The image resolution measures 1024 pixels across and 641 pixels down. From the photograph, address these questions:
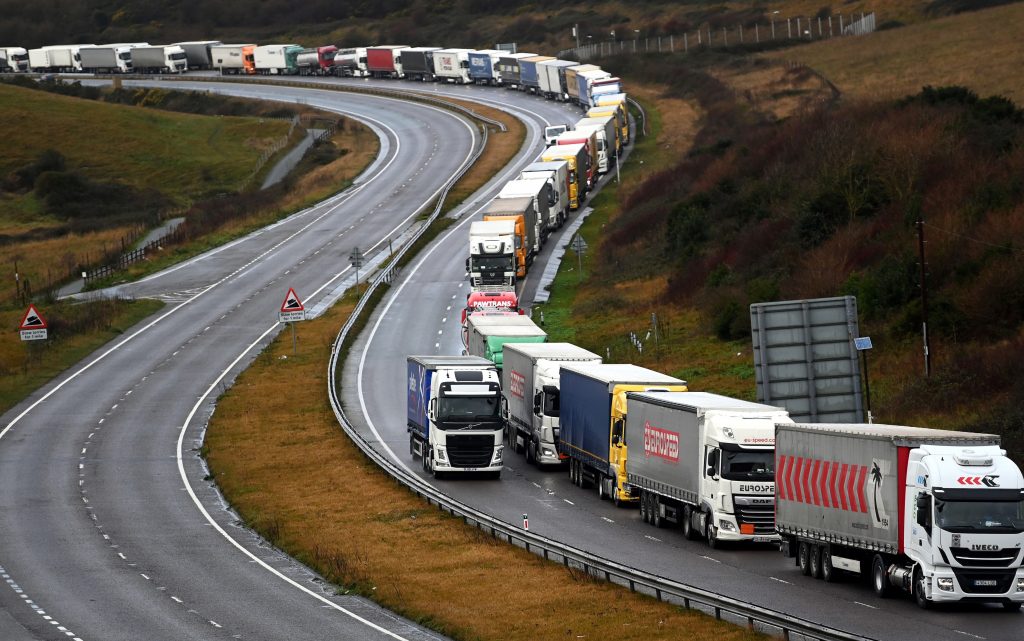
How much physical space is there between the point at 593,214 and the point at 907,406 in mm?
55245

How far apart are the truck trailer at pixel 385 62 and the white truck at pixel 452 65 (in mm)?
6175

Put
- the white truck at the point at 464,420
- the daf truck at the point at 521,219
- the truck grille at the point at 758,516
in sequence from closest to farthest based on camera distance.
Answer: the truck grille at the point at 758,516 < the white truck at the point at 464,420 < the daf truck at the point at 521,219

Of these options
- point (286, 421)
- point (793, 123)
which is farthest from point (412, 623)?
point (793, 123)

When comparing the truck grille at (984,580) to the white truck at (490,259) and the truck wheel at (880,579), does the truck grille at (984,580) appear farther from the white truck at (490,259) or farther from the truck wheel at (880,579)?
the white truck at (490,259)

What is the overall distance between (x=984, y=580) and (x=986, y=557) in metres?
0.42

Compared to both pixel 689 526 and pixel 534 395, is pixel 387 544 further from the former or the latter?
pixel 534 395

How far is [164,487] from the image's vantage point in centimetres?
4659

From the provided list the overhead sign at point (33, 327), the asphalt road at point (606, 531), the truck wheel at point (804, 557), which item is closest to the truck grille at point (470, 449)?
the asphalt road at point (606, 531)

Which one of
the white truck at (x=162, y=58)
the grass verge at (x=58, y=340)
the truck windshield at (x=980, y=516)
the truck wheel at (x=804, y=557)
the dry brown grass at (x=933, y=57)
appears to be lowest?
the grass verge at (x=58, y=340)

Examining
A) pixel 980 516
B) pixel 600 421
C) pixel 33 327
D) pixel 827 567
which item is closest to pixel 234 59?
pixel 33 327

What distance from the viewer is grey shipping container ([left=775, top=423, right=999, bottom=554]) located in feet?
93.6

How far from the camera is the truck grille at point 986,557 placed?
27.0m

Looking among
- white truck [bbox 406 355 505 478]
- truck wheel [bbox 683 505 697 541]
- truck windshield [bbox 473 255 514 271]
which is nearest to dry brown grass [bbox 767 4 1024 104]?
truck windshield [bbox 473 255 514 271]

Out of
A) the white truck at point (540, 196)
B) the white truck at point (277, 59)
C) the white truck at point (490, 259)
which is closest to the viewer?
the white truck at point (490, 259)
